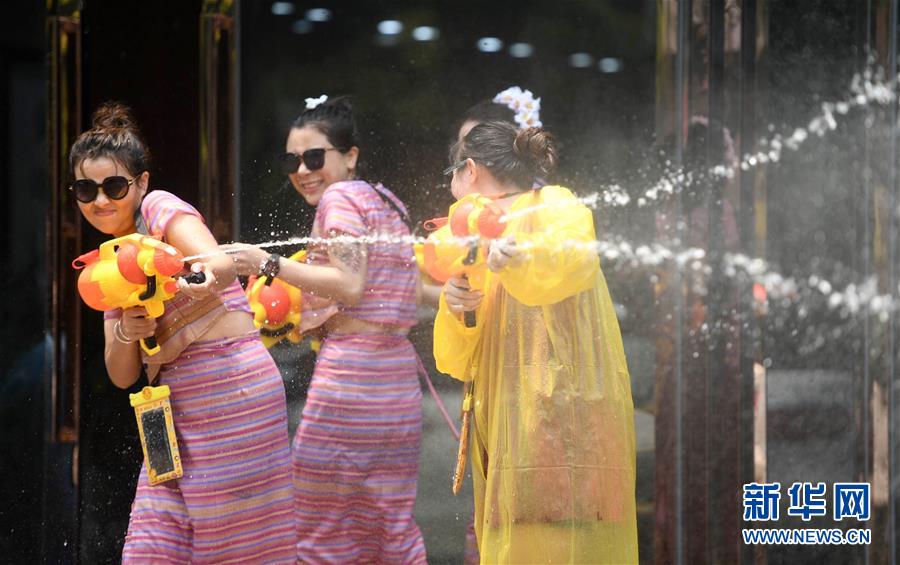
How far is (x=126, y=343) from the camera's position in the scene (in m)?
2.84

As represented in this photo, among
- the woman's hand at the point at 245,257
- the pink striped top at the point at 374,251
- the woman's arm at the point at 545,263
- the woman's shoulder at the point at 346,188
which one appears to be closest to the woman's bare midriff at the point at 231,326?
the woman's hand at the point at 245,257

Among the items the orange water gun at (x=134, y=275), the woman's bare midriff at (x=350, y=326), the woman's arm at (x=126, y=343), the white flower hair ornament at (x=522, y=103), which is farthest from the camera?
the white flower hair ornament at (x=522, y=103)

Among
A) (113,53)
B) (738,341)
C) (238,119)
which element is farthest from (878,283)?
(113,53)

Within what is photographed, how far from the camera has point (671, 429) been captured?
10.3 ft

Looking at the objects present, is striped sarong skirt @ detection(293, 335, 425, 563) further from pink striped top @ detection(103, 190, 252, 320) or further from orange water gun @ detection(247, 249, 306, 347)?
pink striped top @ detection(103, 190, 252, 320)

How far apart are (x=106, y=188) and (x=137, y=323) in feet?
1.15

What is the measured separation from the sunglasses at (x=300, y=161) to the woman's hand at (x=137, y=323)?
0.50 metres

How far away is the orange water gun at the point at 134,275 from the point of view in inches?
105

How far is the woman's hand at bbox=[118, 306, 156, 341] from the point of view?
109 inches

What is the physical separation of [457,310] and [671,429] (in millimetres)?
773

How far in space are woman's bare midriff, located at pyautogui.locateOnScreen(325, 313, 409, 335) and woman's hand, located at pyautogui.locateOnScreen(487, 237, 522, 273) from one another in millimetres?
368

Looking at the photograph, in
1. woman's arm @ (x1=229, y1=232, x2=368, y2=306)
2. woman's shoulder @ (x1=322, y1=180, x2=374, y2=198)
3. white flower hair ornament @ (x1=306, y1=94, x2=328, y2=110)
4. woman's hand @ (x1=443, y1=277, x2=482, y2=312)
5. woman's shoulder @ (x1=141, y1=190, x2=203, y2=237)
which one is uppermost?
white flower hair ornament @ (x1=306, y1=94, x2=328, y2=110)

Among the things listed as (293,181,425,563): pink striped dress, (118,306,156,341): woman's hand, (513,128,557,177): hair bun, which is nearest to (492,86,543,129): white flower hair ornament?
(513,128,557,177): hair bun

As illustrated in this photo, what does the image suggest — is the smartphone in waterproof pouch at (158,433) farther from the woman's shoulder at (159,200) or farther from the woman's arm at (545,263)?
the woman's arm at (545,263)
